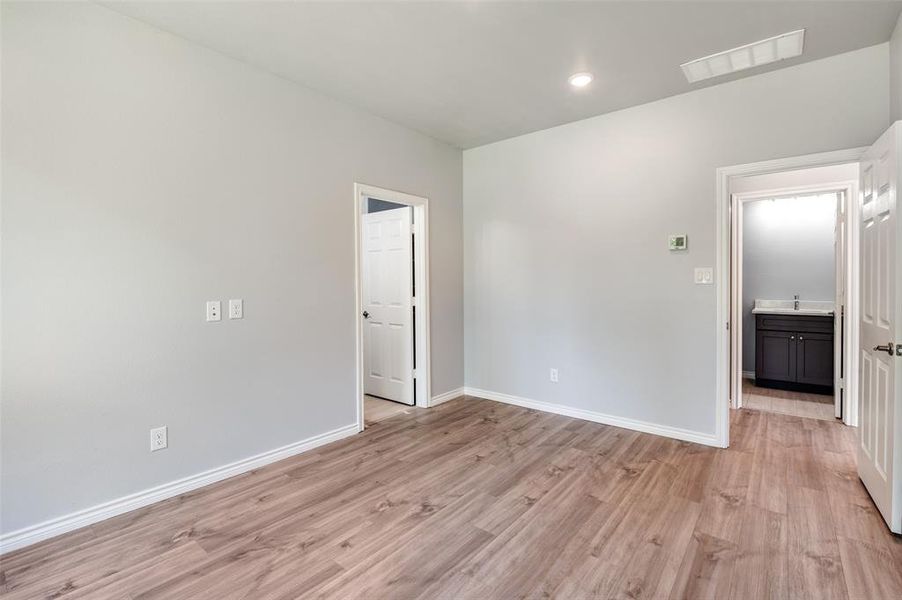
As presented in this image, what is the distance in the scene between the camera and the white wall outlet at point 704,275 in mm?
3236

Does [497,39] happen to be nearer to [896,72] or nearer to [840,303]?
[896,72]

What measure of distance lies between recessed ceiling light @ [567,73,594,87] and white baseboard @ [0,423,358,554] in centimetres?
329

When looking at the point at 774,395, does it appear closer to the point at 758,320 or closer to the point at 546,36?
the point at 758,320

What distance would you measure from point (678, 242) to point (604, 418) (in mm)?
1647

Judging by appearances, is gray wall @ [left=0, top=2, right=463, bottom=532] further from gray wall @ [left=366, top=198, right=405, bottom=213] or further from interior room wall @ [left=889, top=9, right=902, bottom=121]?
interior room wall @ [left=889, top=9, right=902, bottom=121]

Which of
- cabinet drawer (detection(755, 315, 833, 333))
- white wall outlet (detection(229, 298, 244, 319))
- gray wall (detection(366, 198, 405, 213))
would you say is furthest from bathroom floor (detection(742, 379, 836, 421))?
white wall outlet (detection(229, 298, 244, 319))

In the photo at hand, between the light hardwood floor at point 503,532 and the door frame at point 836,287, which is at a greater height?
the door frame at point 836,287

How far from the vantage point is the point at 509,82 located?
311cm

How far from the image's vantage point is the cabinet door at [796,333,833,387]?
453 cm

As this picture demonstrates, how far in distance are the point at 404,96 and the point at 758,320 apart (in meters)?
4.66

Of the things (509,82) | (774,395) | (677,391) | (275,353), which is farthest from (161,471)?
(774,395)

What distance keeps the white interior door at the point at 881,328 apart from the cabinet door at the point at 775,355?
2.46m

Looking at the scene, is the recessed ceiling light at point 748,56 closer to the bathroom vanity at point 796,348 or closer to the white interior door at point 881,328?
the white interior door at point 881,328

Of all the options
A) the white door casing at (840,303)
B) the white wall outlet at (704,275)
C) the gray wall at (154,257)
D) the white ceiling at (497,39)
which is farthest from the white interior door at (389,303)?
the white door casing at (840,303)
